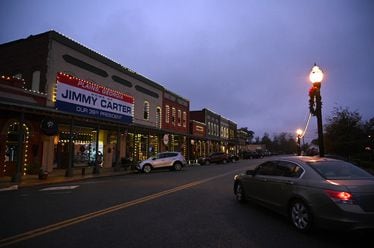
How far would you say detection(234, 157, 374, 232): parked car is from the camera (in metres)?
5.89

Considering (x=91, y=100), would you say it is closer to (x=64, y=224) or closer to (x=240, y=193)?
(x=240, y=193)

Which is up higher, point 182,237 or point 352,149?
point 352,149

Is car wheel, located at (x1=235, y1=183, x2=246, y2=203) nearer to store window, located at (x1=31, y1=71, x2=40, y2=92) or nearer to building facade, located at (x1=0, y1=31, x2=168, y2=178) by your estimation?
building facade, located at (x1=0, y1=31, x2=168, y2=178)

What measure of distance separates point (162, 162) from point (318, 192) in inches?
876

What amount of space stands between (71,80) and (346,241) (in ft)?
73.9

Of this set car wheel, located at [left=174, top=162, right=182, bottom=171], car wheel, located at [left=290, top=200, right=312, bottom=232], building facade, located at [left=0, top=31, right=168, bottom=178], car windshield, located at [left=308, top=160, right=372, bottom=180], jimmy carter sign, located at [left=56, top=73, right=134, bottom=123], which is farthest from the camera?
car wheel, located at [left=174, top=162, right=182, bottom=171]

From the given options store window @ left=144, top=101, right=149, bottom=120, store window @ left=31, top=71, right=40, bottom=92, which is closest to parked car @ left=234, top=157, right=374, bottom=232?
store window @ left=31, top=71, right=40, bottom=92

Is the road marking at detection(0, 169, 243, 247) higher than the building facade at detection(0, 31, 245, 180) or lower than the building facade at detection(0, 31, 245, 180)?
lower

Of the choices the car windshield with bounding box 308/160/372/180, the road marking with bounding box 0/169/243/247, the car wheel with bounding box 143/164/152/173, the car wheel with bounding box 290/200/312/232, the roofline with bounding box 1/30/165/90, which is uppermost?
the roofline with bounding box 1/30/165/90

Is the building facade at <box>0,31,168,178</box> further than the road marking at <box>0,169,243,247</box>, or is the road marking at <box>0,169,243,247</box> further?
the building facade at <box>0,31,168,178</box>

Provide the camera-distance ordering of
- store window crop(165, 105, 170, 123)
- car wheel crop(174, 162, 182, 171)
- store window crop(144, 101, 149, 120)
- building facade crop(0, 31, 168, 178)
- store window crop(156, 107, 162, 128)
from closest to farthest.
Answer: building facade crop(0, 31, 168, 178)
car wheel crop(174, 162, 182, 171)
store window crop(144, 101, 149, 120)
store window crop(156, 107, 162, 128)
store window crop(165, 105, 170, 123)

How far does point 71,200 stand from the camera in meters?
11.2

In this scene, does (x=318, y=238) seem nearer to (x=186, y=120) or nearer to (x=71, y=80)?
(x=71, y=80)

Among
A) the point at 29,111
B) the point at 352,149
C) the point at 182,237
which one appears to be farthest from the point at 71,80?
the point at 352,149
